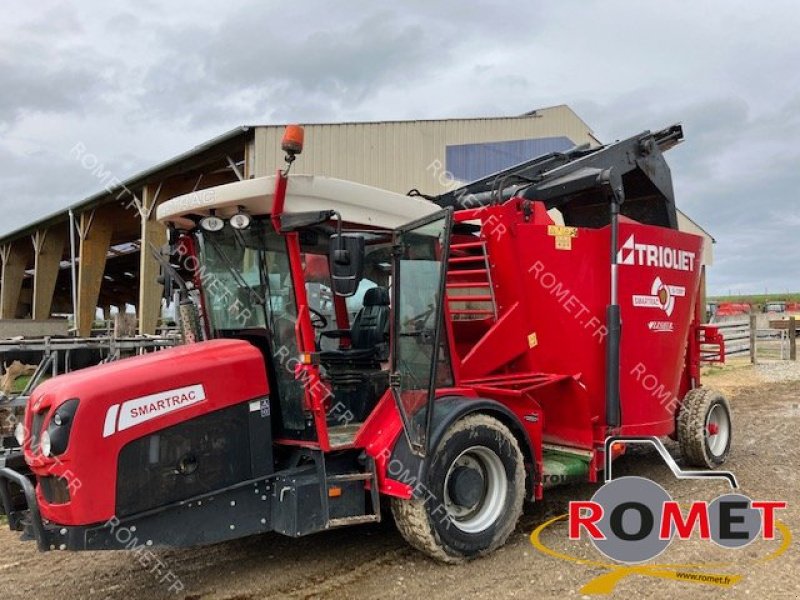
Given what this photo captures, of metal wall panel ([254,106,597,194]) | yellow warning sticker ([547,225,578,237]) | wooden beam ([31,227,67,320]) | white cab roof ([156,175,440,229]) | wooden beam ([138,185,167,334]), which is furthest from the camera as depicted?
wooden beam ([31,227,67,320])

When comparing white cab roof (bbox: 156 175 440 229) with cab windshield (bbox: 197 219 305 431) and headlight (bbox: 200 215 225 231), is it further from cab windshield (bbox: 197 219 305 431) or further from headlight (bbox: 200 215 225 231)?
cab windshield (bbox: 197 219 305 431)

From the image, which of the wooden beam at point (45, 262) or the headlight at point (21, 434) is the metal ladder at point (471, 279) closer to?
the headlight at point (21, 434)

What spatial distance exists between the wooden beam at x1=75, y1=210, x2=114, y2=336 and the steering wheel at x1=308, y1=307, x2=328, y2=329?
1588cm

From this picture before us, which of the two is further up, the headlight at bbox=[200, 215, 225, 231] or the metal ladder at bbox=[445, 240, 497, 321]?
the headlight at bbox=[200, 215, 225, 231]

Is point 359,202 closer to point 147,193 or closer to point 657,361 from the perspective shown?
point 657,361

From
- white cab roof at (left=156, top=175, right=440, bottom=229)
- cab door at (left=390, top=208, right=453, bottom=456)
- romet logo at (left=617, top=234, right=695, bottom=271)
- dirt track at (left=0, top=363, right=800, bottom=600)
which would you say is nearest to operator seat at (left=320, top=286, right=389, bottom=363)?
cab door at (left=390, top=208, right=453, bottom=456)

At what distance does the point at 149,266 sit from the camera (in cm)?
1574

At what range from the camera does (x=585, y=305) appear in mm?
5348

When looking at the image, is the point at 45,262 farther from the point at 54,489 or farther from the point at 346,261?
the point at 346,261

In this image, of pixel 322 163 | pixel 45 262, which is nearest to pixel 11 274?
pixel 45 262

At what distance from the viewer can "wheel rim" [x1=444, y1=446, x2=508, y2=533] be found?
4.41 m

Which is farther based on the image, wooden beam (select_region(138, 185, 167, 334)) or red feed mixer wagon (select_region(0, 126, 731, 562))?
wooden beam (select_region(138, 185, 167, 334))

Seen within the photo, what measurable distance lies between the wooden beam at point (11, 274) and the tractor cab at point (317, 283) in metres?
24.6

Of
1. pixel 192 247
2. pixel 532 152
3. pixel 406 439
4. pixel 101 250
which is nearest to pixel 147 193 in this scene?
pixel 101 250
